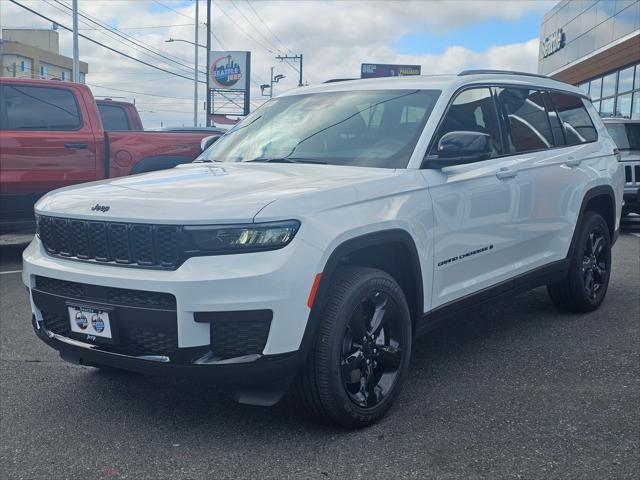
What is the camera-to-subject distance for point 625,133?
13.4 meters

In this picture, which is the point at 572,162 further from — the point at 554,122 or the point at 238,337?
the point at 238,337

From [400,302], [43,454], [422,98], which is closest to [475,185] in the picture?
[422,98]

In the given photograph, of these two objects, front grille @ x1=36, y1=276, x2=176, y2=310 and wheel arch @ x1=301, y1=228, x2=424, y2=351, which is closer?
front grille @ x1=36, y1=276, x2=176, y2=310

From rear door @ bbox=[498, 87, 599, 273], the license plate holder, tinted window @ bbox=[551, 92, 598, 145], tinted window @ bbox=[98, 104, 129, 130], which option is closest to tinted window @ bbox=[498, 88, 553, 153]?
rear door @ bbox=[498, 87, 599, 273]

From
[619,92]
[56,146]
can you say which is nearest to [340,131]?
[56,146]

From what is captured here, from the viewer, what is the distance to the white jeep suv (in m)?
3.19

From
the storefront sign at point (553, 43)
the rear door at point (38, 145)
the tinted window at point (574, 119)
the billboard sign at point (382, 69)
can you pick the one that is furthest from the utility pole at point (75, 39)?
the billboard sign at point (382, 69)

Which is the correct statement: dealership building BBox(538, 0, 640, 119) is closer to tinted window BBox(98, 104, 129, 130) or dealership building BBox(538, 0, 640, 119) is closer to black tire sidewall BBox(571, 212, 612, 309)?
tinted window BBox(98, 104, 129, 130)

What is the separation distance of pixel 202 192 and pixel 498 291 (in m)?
2.25

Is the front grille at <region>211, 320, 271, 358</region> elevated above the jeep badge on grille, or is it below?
below

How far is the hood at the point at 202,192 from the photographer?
3.24 meters

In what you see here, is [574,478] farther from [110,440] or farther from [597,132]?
[597,132]

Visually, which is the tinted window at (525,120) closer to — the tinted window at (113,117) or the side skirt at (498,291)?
the side skirt at (498,291)

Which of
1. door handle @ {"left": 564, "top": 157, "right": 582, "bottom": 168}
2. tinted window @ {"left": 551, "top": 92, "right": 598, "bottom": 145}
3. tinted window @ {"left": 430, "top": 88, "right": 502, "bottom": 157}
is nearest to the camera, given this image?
tinted window @ {"left": 430, "top": 88, "right": 502, "bottom": 157}
